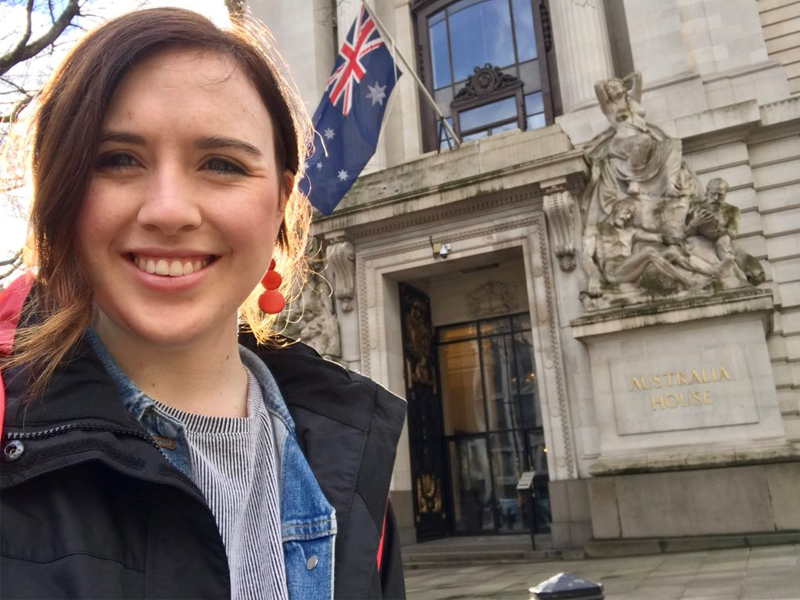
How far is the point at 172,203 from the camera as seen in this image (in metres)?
1.37

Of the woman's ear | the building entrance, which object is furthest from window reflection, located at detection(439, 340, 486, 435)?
the woman's ear

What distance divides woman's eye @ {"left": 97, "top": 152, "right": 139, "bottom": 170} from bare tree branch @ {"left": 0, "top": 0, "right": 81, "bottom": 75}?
11204 millimetres

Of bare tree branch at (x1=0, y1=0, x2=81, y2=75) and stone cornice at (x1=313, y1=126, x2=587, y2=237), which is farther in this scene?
stone cornice at (x1=313, y1=126, x2=587, y2=237)

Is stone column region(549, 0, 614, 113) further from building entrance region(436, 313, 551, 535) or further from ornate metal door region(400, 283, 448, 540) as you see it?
ornate metal door region(400, 283, 448, 540)

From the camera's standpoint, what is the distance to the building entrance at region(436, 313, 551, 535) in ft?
54.5

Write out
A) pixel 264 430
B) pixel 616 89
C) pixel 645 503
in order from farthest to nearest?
1. pixel 616 89
2. pixel 645 503
3. pixel 264 430

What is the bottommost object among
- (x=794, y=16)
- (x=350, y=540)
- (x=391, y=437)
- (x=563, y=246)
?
(x=350, y=540)

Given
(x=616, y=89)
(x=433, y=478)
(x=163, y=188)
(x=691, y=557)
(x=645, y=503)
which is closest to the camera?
(x=163, y=188)

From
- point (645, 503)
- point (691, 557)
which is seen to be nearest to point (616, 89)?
point (645, 503)

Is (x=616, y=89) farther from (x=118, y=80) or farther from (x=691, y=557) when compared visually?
(x=118, y=80)

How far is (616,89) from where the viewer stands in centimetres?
1370

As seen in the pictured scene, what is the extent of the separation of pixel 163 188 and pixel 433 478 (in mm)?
16137

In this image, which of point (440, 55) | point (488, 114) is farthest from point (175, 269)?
point (440, 55)

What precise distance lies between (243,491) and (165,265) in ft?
1.81
